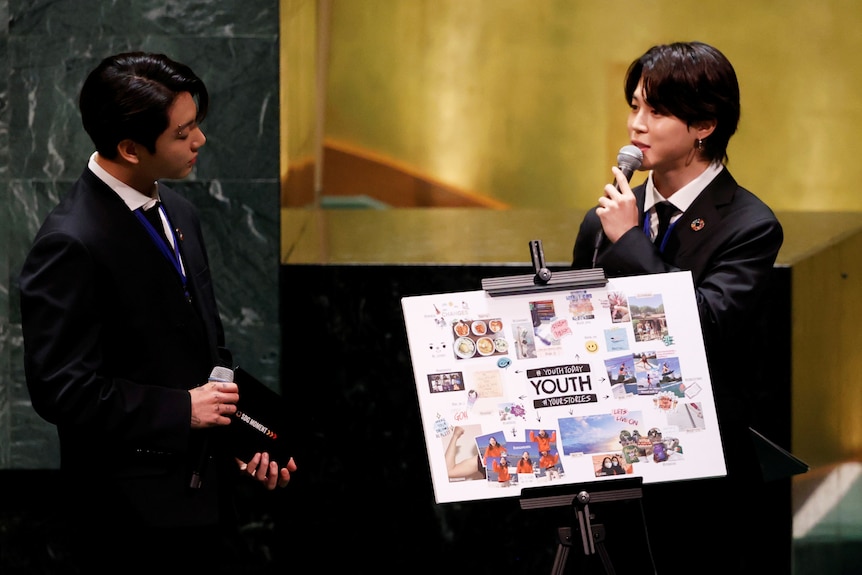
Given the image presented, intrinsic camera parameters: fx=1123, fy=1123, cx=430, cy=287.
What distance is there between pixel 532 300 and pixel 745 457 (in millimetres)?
683

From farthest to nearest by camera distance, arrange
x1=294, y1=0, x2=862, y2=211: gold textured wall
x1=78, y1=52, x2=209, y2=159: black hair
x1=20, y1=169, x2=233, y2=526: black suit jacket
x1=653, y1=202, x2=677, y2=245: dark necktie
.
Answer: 1. x1=294, y1=0, x2=862, y2=211: gold textured wall
2. x1=653, y1=202, x2=677, y2=245: dark necktie
3. x1=78, y1=52, x2=209, y2=159: black hair
4. x1=20, y1=169, x2=233, y2=526: black suit jacket

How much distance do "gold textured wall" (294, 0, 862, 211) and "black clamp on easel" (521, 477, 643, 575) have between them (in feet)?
11.2

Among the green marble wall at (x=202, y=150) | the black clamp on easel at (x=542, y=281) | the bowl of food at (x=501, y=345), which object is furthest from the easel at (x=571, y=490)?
the green marble wall at (x=202, y=150)

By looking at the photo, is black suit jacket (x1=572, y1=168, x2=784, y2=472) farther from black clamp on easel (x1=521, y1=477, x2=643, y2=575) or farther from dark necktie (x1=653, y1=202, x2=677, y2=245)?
black clamp on easel (x1=521, y1=477, x2=643, y2=575)

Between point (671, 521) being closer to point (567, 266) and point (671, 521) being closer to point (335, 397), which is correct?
point (567, 266)

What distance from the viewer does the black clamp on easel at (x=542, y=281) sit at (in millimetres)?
2564

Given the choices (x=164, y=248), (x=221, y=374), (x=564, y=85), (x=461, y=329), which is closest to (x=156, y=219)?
(x=164, y=248)

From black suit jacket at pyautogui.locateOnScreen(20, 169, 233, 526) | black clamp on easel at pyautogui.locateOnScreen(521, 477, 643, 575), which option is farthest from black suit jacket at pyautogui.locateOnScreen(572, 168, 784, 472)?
black suit jacket at pyautogui.locateOnScreen(20, 169, 233, 526)

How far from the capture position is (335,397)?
4.01 meters

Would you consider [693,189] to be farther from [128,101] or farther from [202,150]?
[202,150]

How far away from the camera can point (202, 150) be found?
3.97m

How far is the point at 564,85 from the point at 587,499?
358cm

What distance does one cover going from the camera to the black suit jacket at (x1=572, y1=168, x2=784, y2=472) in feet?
8.76

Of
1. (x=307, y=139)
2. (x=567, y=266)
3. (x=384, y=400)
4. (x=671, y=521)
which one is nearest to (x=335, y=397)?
(x=384, y=400)
